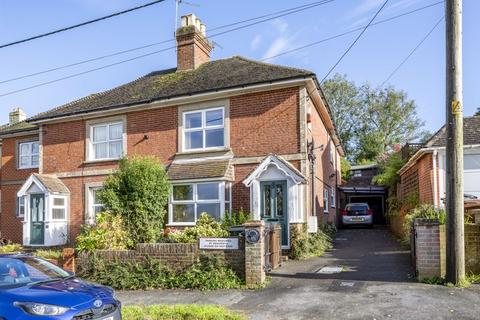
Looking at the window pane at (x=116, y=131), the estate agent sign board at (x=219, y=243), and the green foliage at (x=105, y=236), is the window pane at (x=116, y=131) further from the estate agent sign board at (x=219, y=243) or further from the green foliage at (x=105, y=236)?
the estate agent sign board at (x=219, y=243)

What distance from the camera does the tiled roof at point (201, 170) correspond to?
15422 millimetres

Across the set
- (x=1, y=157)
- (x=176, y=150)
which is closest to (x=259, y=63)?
(x=176, y=150)

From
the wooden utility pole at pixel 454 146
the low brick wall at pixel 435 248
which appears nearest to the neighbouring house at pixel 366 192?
the low brick wall at pixel 435 248

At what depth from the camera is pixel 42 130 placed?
20.4 m

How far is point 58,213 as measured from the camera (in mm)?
18812

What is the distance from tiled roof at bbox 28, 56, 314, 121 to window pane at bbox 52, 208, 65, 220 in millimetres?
4125

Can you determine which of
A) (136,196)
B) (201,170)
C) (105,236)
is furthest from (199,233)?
(201,170)

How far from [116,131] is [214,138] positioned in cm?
479

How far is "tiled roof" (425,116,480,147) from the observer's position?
16.4 metres

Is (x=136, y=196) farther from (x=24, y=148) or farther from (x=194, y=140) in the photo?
(x=24, y=148)

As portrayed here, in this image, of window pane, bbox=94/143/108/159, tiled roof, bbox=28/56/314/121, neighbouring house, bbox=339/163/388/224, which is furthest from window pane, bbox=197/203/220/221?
neighbouring house, bbox=339/163/388/224

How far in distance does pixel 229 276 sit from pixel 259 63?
33.0 ft

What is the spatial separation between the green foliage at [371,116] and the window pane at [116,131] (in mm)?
35980

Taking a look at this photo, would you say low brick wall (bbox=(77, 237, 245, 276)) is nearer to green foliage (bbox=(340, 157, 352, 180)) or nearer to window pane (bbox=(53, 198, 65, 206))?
window pane (bbox=(53, 198, 65, 206))
